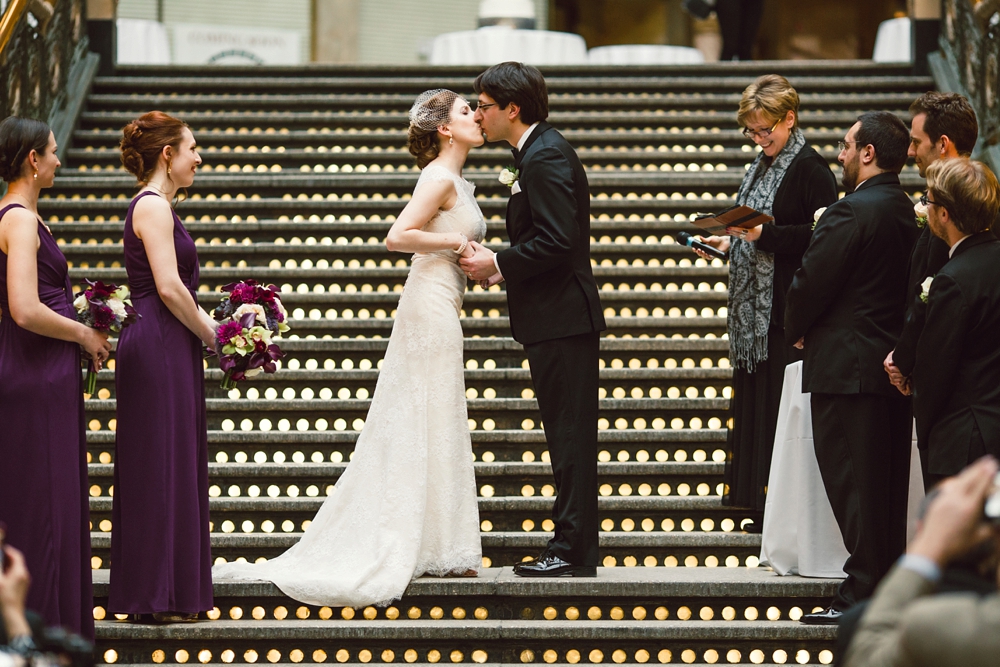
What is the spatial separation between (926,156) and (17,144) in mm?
3174

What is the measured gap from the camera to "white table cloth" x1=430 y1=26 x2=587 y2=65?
10227mm

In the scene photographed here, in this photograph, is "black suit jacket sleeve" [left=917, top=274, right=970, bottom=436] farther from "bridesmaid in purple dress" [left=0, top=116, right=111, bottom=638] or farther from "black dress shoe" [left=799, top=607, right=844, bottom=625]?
"bridesmaid in purple dress" [left=0, top=116, right=111, bottom=638]

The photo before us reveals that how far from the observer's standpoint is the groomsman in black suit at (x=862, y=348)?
432 centimetres

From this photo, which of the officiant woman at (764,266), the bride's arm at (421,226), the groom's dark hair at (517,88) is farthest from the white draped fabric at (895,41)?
the bride's arm at (421,226)

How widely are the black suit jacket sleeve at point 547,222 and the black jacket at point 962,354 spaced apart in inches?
51.5

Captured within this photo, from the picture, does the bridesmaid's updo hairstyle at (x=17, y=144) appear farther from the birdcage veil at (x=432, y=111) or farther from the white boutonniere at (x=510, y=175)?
the white boutonniere at (x=510, y=175)

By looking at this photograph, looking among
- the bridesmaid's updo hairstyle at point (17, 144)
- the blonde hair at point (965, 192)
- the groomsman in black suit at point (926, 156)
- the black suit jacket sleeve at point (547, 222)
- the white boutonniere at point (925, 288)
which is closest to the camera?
the blonde hair at point (965, 192)

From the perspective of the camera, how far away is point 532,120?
4.64m

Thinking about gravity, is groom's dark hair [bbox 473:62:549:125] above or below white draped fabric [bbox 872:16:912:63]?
below

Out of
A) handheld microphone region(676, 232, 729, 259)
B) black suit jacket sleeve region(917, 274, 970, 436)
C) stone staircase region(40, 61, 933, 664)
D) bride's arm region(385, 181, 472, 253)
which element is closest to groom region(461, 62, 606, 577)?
bride's arm region(385, 181, 472, 253)

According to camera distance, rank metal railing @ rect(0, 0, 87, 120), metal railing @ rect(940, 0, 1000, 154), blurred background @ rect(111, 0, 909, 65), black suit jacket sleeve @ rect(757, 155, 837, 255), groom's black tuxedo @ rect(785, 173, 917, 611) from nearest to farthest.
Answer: groom's black tuxedo @ rect(785, 173, 917, 611) → black suit jacket sleeve @ rect(757, 155, 837, 255) → metal railing @ rect(940, 0, 1000, 154) → metal railing @ rect(0, 0, 87, 120) → blurred background @ rect(111, 0, 909, 65)

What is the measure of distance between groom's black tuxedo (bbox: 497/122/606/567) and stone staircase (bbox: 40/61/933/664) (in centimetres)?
29

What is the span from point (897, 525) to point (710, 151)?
4014 millimetres

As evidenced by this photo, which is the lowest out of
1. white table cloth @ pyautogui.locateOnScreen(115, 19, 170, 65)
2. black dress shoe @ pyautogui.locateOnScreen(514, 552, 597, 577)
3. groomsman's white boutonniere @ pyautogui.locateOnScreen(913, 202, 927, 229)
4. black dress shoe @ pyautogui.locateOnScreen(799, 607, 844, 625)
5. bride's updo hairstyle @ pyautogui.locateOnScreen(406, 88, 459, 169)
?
black dress shoe @ pyautogui.locateOnScreen(799, 607, 844, 625)
